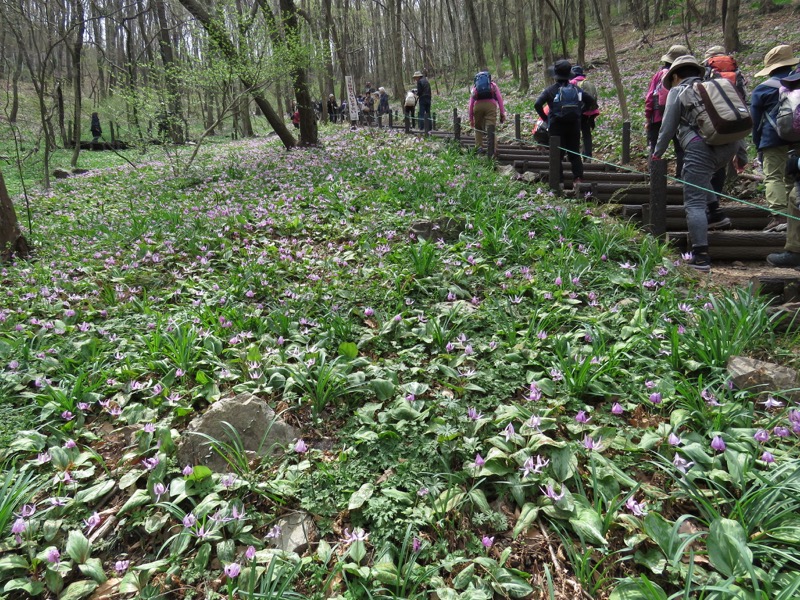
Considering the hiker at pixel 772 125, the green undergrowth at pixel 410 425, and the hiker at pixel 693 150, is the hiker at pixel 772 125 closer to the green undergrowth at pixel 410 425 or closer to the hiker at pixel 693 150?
the hiker at pixel 693 150

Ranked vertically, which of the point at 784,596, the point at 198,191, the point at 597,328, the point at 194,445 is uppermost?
the point at 198,191

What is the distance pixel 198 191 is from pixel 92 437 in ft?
22.0

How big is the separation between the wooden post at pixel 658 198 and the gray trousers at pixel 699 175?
0.69ft

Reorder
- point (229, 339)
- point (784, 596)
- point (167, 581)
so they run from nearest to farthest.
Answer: point (784, 596) → point (167, 581) → point (229, 339)

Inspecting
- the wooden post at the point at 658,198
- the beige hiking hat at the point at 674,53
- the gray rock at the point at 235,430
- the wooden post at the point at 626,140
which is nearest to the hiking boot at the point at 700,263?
the wooden post at the point at 658,198

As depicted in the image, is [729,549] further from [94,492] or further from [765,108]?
[765,108]

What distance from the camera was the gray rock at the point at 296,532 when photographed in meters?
1.99

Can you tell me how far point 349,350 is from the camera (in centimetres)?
316

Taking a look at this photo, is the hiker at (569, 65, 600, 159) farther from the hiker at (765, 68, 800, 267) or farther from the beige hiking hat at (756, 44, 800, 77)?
the hiker at (765, 68, 800, 267)

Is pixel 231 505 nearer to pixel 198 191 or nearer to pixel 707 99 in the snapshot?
pixel 707 99

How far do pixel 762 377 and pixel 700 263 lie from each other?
2073 mm

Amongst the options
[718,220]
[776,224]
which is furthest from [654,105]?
[776,224]

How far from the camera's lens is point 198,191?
842 cm

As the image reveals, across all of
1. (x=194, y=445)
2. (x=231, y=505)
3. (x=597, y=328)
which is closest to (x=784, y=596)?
(x=597, y=328)
